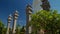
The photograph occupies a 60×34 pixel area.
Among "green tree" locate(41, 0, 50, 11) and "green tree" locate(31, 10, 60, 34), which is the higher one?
"green tree" locate(41, 0, 50, 11)

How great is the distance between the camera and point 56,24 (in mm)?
19250

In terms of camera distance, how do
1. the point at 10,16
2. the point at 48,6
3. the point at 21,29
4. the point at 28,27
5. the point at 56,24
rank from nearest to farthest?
the point at 56,24 → the point at 28,27 → the point at 48,6 → the point at 21,29 → the point at 10,16

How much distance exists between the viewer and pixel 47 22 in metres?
19.6

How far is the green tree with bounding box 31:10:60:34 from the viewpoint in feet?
63.4

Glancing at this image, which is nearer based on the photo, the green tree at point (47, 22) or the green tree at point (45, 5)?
the green tree at point (47, 22)

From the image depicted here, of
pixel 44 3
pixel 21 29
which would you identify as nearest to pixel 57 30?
pixel 44 3

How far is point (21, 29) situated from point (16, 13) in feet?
8.98

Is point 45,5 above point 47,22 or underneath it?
above

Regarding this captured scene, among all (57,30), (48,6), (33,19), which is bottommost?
(57,30)

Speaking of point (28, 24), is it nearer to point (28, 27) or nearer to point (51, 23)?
point (28, 27)

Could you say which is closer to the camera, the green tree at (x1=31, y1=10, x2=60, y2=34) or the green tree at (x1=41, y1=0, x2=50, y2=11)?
the green tree at (x1=31, y1=10, x2=60, y2=34)

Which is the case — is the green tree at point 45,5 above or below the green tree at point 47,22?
above

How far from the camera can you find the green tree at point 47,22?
19312 millimetres

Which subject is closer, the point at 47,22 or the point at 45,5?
the point at 47,22
